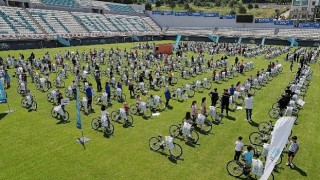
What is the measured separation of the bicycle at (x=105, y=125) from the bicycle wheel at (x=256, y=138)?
311 inches

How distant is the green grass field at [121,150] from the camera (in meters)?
12.7

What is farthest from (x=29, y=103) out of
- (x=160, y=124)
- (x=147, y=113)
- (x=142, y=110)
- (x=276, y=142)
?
(x=276, y=142)

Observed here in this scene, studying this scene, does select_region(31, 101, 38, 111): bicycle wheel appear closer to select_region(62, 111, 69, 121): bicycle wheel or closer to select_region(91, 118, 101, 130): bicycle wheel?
select_region(62, 111, 69, 121): bicycle wheel

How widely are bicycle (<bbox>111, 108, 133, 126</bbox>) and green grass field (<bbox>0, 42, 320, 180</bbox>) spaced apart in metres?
0.48

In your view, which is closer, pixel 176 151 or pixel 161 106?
pixel 176 151

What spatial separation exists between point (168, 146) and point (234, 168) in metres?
3.21

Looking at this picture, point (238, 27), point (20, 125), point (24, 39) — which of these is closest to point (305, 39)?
point (238, 27)

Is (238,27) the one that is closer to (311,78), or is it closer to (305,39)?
(305,39)

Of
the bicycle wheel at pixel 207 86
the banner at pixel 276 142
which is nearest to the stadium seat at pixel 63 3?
the bicycle wheel at pixel 207 86

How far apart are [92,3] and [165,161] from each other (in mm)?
80612

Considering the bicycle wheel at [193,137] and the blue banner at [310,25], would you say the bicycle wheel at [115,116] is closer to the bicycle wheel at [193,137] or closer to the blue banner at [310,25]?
the bicycle wheel at [193,137]

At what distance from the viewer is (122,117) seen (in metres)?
18.1

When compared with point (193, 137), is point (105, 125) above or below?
above

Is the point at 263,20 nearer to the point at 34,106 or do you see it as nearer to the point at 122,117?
the point at 122,117
